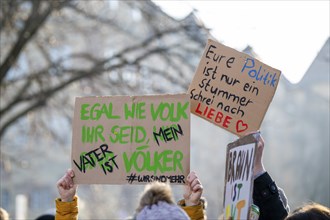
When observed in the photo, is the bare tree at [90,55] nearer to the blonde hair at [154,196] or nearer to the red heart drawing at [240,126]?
the red heart drawing at [240,126]

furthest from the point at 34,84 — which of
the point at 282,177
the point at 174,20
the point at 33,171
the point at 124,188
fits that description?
the point at 33,171

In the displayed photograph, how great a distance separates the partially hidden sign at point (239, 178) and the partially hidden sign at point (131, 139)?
361 millimetres

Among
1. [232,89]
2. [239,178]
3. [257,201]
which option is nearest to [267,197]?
[257,201]

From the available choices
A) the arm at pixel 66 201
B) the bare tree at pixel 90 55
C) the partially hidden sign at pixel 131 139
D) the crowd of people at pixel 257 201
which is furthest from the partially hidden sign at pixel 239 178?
the bare tree at pixel 90 55

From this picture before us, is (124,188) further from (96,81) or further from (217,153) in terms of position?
(96,81)

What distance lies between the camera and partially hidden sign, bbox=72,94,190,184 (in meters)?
4.93

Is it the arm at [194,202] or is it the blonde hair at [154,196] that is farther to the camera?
the arm at [194,202]

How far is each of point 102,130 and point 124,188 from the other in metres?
30.5

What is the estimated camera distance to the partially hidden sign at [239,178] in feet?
13.7

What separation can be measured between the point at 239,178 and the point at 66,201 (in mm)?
956

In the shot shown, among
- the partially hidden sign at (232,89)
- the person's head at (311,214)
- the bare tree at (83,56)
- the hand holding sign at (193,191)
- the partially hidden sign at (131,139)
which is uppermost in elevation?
the bare tree at (83,56)

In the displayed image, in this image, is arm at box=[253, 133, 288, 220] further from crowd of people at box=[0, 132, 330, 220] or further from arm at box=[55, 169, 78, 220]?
arm at box=[55, 169, 78, 220]

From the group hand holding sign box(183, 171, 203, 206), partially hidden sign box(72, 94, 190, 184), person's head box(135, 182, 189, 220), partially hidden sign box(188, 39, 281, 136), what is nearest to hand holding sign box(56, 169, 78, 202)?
partially hidden sign box(72, 94, 190, 184)

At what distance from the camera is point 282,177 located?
27.7 ft
